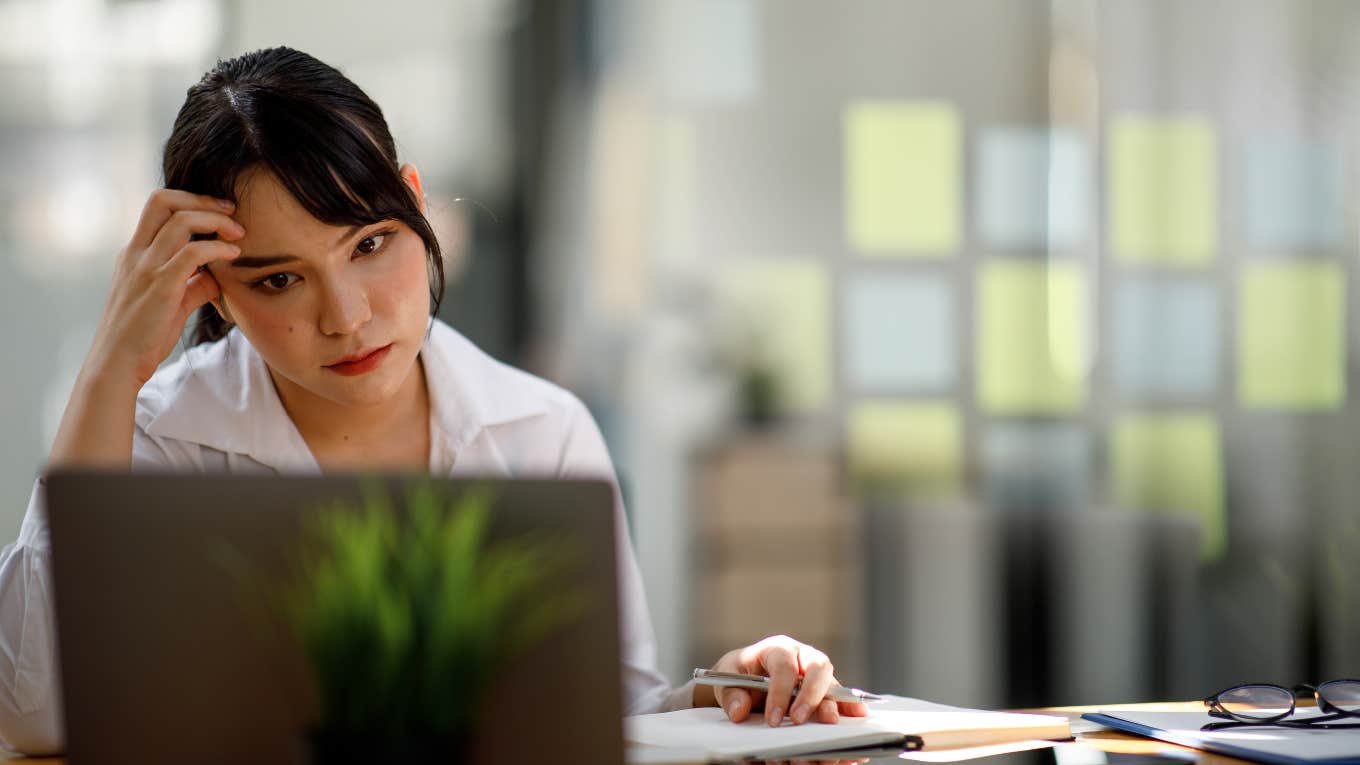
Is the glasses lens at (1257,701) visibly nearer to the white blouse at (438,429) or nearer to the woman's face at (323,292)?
the white blouse at (438,429)

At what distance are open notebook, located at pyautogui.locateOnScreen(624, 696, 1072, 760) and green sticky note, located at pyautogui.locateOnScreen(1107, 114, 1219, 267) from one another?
207 centimetres

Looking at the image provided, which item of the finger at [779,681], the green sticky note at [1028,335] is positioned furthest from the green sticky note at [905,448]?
the finger at [779,681]

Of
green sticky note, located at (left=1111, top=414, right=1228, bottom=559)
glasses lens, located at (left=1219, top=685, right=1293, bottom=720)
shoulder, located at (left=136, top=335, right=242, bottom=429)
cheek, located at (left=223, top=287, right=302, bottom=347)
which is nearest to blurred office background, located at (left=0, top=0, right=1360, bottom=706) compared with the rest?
green sticky note, located at (left=1111, top=414, right=1228, bottom=559)

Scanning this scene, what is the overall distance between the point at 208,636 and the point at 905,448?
268 cm

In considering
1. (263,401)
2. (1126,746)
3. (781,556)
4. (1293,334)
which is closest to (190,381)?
(263,401)

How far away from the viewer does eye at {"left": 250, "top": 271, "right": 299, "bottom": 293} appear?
1.29 m

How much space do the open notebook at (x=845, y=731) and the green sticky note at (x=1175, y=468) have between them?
2017 millimetres

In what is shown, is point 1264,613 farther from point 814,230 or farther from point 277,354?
point 277,354

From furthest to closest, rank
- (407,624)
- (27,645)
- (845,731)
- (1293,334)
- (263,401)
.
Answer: (1293,334), (263,401), (27,645), (845,731), (407,624)

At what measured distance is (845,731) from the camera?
0.99 meters

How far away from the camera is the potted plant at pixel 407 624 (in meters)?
0.60

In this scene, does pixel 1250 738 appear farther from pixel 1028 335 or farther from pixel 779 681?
pixel 1028 335

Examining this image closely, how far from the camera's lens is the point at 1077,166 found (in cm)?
312

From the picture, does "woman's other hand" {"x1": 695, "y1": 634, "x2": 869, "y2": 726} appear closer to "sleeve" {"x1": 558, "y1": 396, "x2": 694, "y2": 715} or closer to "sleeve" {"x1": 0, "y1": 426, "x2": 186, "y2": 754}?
"sleeve" {"x1": 558, "y1": 396, "x2": 694, "y2": 715}
